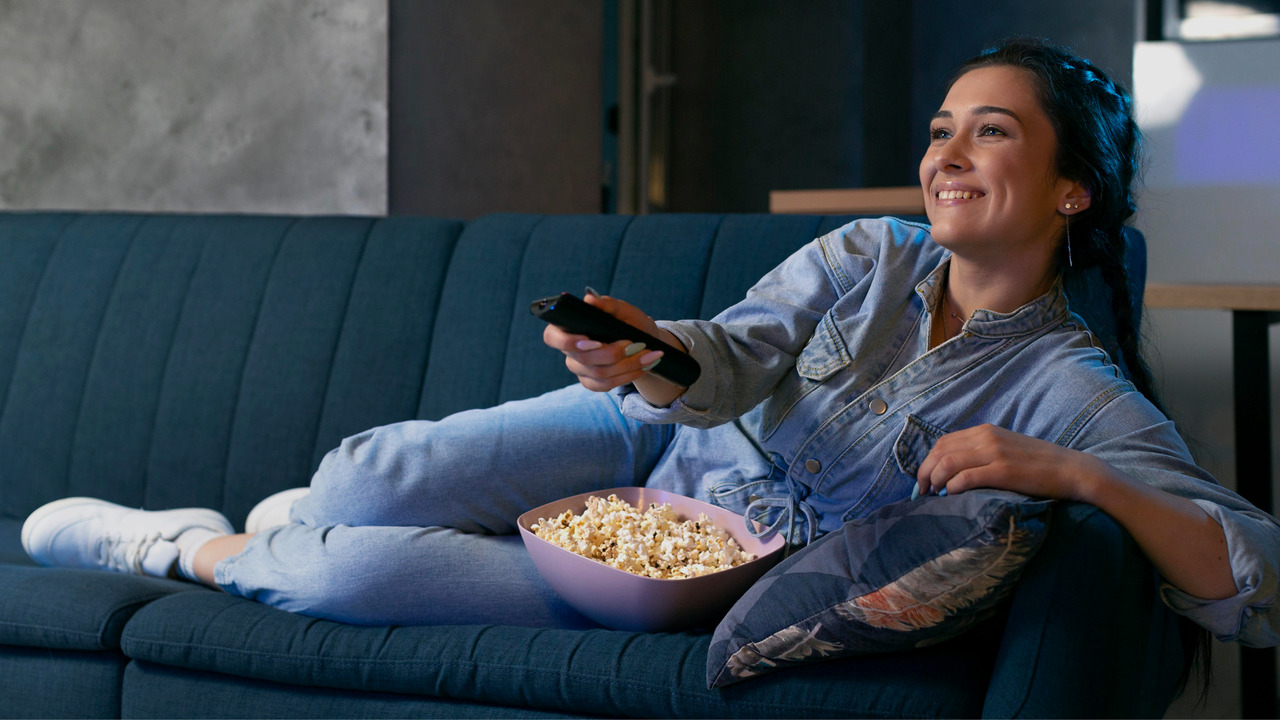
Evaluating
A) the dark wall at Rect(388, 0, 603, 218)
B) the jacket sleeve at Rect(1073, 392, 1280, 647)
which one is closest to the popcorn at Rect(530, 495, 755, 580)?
the jacket sleeve at Rect(1073, 392, 1280, 647)

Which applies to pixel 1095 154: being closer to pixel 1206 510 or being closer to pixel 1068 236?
pixel 1068 236

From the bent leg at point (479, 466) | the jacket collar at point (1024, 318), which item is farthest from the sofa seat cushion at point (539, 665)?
the jacket collar at point (1024, 318)

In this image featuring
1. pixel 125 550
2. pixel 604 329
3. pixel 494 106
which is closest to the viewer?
pixel 604 329

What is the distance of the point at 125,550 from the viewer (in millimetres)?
1642

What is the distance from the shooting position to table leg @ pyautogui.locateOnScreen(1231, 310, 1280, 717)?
1.91 meters

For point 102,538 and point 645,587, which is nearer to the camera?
point 645,587

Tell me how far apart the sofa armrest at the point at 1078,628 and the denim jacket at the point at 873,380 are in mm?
172

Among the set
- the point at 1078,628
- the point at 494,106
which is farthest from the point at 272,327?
the point at 494,106

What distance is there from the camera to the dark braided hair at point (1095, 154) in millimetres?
1246

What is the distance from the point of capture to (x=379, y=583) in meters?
1.30

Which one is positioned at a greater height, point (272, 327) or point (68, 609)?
point (272, 327)

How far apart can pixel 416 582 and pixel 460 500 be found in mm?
129

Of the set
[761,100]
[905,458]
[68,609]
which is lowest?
[68,609]

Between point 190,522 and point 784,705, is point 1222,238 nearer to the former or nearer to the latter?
point 784,705
